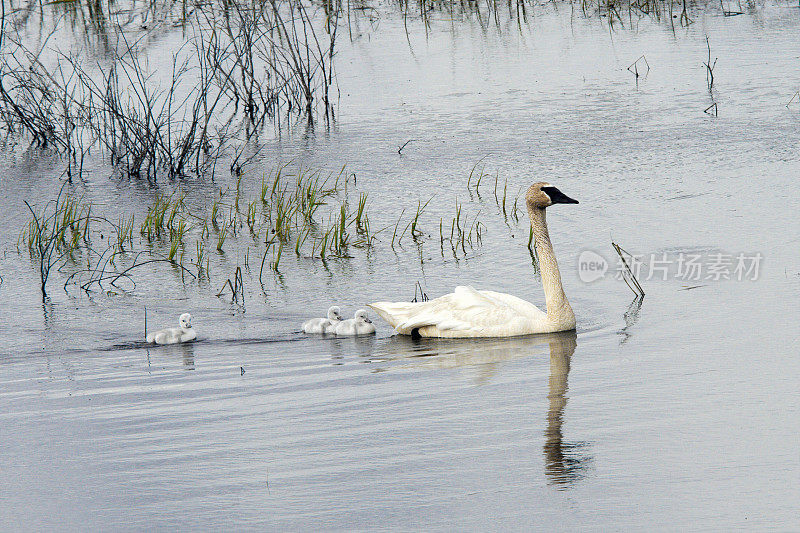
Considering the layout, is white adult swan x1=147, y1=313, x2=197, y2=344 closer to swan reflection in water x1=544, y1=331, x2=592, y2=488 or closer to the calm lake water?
the calm lake water

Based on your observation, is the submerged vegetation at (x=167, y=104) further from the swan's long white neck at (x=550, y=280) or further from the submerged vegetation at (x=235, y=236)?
the swan's long white neck at (x=550, y=280)

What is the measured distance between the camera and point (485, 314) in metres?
8.00

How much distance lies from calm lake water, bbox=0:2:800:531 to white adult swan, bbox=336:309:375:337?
8 centimetres

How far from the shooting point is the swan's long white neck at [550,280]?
7984 mm

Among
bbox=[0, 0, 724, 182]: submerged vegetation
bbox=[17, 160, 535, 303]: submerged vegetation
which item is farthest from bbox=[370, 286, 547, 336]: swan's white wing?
Answer: bbox=[0, 0, 724, 182]: submerged vegetation

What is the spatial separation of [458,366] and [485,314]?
2.77 ft

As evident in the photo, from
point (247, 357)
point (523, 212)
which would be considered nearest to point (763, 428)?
point (247, 357)

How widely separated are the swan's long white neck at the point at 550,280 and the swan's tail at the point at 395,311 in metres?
0.98

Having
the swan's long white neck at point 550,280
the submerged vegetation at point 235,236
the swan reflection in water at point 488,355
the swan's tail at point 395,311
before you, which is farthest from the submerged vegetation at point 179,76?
the swan reflection in water at point 488,355

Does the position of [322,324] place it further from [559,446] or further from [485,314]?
[559,446]

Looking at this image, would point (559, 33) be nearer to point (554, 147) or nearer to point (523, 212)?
point (554, 147)

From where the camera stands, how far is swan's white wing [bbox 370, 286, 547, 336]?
7980 millimetres

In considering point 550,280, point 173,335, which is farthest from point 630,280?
point 173,335

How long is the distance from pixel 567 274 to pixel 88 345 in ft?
12.9
